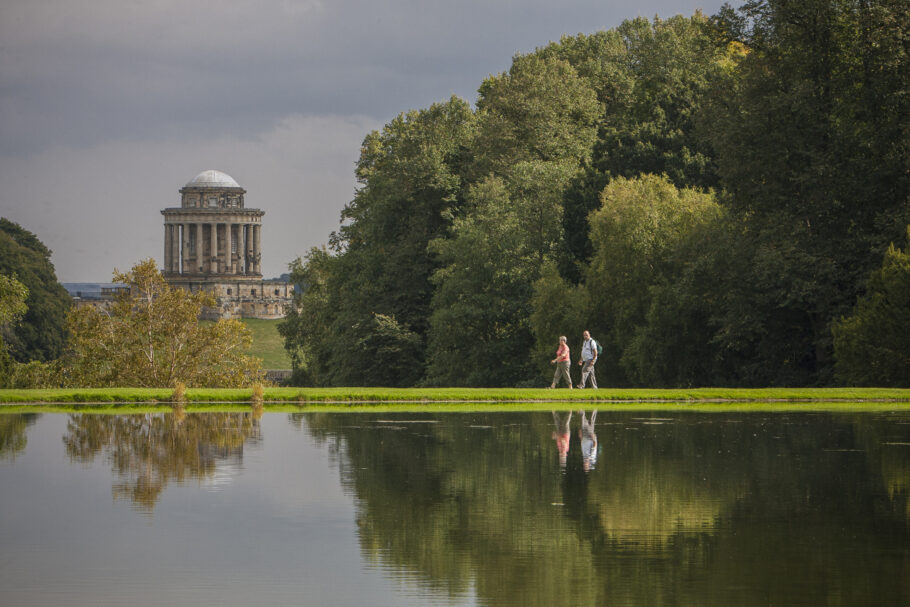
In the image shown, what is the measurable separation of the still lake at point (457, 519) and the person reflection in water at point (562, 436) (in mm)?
112

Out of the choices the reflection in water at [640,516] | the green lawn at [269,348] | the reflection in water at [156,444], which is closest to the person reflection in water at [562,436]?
the reflection in water at [640,516]

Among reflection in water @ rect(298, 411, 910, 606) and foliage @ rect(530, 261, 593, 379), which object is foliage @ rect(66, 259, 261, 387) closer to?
foliage @ rect(530, 261, 593, 379)

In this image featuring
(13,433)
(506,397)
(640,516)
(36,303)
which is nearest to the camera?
(640,516)

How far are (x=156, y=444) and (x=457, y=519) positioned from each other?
8.11 meters

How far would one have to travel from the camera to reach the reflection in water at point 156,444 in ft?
46.7

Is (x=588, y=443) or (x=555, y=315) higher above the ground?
(x=555, y=315)

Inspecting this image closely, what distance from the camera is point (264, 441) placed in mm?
19375

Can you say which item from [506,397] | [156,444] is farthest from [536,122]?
[156,444]

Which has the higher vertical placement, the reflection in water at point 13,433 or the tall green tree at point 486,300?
the tall green tree at point 486,300

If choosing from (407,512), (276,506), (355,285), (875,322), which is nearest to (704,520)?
(407,512)

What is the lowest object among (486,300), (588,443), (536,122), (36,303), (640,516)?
(640,516)

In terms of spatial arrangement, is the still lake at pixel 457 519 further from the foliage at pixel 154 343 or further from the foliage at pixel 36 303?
the foliage at pixel 36 303

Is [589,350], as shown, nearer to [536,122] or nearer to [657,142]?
[657,142]

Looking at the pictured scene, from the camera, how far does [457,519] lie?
37.4 feet
